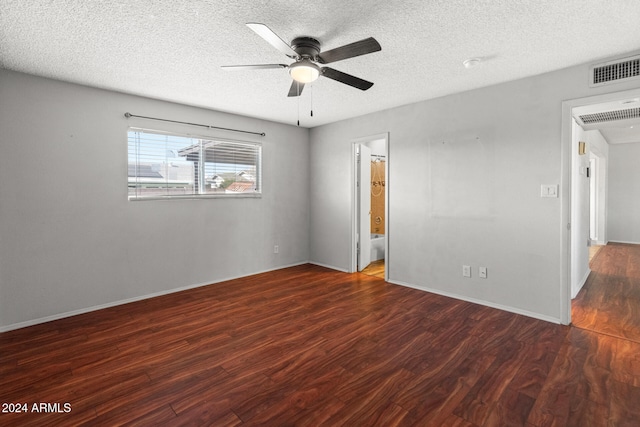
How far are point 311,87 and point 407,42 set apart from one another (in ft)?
4.24

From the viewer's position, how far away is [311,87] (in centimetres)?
345

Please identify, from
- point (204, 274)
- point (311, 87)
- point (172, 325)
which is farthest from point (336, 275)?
point (311, 87)

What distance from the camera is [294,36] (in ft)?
7.59

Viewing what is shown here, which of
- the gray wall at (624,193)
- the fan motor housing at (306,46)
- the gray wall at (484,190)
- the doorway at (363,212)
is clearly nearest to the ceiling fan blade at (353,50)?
the fan motor housing at (306,46)

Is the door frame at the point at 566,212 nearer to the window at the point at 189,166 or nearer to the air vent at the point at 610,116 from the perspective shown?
the air vent at the point at 610,116

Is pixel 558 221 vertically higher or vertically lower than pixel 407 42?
lower

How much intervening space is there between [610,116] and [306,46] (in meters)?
4.18

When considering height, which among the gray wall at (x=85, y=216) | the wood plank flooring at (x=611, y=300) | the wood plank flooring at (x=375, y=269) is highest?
the gray wall at (x=85, y=216)

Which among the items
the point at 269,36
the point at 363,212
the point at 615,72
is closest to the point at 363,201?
the point at 363,212

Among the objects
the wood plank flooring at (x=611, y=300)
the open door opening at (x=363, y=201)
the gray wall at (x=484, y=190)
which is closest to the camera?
the wood plank flooring at (x=611, y=300)

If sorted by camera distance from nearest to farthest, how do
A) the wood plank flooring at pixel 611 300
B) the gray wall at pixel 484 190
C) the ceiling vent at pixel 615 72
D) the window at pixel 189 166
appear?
the ceiling vent at pixel 615 72 < the wood plank flooring at pixel 611 300 < the gray wall at pixel 484 190 < the window at pixel 189 166

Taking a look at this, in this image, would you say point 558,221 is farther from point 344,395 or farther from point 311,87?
point 311,87

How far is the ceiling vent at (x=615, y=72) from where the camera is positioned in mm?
2580

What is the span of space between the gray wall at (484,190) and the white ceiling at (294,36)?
11.9 inches
